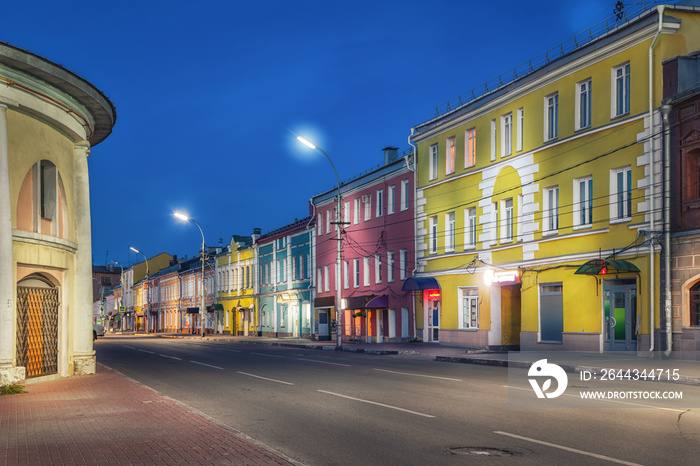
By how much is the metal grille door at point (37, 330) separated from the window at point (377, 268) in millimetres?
25624

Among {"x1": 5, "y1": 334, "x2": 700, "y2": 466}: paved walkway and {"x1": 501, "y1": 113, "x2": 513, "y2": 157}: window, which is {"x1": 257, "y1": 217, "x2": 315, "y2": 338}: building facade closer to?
{"x1": 501, "y1": 113, "x2": 513, "y2": 157}: window

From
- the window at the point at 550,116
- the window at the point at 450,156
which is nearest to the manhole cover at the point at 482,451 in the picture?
the window at the point at 550,116

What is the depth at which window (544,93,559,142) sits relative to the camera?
28.7 metres

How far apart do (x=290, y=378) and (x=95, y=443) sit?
953cm

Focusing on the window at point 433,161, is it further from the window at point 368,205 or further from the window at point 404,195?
A: the window at point 368,205

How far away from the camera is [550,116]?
2905cm

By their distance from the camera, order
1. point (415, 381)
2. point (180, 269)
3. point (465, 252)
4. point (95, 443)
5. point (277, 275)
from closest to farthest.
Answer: point (95, 443), point (415, 381), point (465, 252), point (277, 275), point (180, 269)

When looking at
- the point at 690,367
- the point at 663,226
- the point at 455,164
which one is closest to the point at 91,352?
the point at 690,367

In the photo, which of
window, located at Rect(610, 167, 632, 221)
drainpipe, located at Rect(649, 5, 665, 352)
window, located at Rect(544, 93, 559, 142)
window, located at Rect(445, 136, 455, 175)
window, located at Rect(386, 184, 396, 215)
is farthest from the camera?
window, located at Rect(386, 184, 396, 215)

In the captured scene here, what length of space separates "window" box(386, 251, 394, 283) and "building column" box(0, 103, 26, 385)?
27213 mm

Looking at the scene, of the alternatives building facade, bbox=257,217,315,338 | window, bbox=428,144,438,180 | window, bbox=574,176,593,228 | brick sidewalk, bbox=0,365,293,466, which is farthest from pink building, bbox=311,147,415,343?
brick sidewalk, bbox=0,365,293,466

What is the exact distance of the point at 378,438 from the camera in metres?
9.53

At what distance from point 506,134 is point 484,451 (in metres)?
24.8

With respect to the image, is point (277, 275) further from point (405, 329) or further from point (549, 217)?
point (549, 217)
